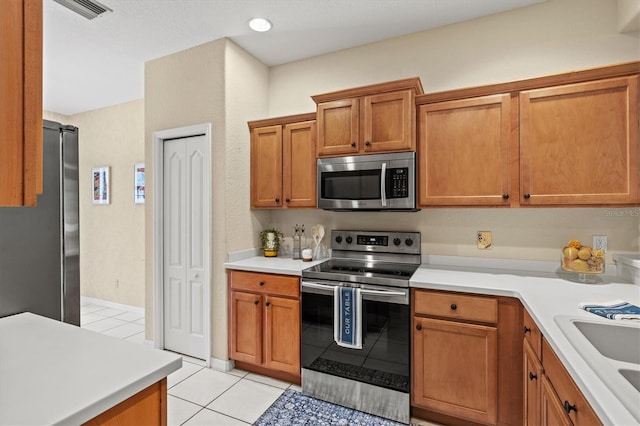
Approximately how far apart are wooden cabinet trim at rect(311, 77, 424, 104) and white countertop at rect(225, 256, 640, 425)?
4.40 feet

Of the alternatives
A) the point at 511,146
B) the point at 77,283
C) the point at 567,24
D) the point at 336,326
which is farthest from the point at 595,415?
the point at 567,24

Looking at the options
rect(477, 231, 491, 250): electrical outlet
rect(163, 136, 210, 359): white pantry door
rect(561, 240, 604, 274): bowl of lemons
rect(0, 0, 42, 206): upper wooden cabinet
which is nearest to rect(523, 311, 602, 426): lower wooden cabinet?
rect(561, 240, 604, 274): bowl of lemons

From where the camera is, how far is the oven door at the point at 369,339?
2.12 metres

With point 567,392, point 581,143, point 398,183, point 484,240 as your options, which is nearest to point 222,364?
point 398,183

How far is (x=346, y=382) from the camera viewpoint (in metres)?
2.27

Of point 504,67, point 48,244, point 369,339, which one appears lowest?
point 369,339

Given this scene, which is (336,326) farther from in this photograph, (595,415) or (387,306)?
(595,415)

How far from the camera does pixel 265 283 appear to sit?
2.58 metres

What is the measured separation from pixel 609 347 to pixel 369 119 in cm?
188

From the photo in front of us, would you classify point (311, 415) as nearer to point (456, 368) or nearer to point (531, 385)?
point (456, 368)

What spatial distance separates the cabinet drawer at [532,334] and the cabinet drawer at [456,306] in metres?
0.18

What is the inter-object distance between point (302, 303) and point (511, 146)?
1.80 m

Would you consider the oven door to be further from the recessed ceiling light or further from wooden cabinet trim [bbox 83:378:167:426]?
the recessed ceiling light

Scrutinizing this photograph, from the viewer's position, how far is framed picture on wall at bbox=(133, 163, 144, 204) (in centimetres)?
416
